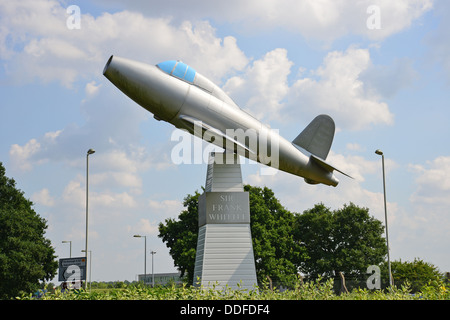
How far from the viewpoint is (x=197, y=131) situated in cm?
2028

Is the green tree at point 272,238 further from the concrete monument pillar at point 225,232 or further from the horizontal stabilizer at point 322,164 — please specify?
the horizontal stabilizer at point 322,164

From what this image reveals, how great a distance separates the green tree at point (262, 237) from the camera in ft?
151

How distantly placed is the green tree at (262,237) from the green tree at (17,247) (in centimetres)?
1227

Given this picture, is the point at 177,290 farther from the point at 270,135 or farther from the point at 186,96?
the point at 270,135

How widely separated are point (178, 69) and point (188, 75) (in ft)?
1.58

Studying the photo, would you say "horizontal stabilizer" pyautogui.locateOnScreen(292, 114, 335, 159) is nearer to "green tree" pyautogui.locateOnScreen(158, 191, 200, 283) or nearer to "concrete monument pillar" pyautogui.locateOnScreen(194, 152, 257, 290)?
"concrete monument pillar" pyautogui.locateOnScreen(194, 152, 257, 290)

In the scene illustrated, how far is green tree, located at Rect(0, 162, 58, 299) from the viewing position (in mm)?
42562

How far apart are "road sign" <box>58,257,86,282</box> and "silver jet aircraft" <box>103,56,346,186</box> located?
17.4 meters

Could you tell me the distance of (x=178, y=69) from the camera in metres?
20.5

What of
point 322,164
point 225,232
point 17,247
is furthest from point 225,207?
point 17,247

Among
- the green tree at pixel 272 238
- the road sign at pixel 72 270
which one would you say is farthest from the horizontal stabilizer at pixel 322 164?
the green tree at pixel 272 238

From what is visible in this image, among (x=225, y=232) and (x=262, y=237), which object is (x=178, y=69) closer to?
(x=225, y=232)

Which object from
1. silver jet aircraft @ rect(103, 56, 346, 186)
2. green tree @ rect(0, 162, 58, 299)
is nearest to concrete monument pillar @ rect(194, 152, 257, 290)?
silver jet aircraft @ rect(103, 56, 346, 186)

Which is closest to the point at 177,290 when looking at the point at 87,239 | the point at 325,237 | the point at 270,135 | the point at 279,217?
the point at 270,135
